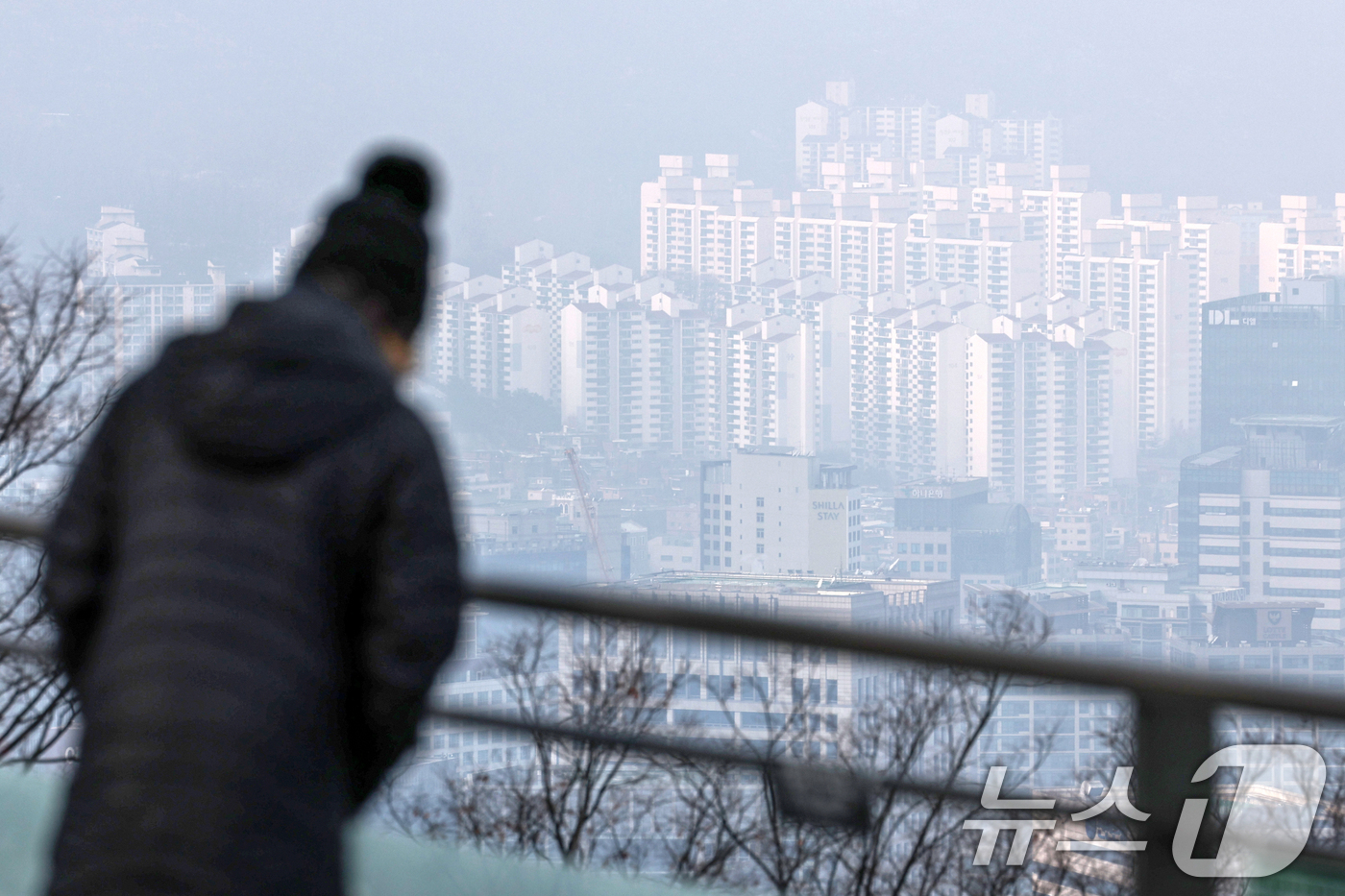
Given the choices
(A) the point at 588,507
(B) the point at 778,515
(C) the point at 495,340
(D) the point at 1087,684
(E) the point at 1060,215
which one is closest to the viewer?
(D) the point at 1087,684

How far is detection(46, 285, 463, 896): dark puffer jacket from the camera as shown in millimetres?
1110

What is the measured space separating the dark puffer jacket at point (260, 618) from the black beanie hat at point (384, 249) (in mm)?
110

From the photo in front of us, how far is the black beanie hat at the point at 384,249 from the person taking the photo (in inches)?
50.1

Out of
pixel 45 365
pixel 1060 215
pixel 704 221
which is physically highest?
pixel 1060 215

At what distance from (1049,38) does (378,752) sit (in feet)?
291

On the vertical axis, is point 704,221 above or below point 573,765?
above

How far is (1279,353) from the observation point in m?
62.1

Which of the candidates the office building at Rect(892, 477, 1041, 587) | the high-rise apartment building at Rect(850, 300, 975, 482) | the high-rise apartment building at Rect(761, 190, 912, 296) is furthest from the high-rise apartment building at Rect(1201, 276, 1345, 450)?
the high-rise apartment building at Rect(761, 190, 912, 296)

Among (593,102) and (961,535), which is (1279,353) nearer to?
(961,535)

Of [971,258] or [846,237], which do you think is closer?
[971,258]

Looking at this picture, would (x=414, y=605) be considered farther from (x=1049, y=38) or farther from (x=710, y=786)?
(x=1049, y=38)

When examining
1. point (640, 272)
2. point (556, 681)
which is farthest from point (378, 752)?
point (640, 272)

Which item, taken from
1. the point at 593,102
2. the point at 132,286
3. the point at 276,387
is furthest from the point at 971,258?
the point at 276,387

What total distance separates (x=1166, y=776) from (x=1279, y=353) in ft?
215
